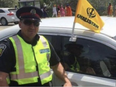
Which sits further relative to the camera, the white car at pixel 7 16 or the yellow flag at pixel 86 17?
the white car at pixel 7 16

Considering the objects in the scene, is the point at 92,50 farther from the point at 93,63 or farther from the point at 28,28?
the point at 28,28

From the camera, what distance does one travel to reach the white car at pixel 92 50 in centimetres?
229

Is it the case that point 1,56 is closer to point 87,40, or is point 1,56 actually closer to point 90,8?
point 87,40

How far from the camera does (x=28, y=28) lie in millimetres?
2090

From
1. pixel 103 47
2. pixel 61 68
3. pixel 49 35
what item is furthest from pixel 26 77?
pixel 103 47

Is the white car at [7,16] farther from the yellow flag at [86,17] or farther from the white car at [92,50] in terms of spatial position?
the yellow flag at [86,17]

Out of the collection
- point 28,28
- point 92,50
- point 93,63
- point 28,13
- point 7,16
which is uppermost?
point 28,13

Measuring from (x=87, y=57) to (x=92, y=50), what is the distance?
3.8 inches

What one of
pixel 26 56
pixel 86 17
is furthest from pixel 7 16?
pixel 26 56

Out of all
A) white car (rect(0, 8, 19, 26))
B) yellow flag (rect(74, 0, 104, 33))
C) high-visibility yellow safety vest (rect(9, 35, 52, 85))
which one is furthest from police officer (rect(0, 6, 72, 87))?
white car (rect(0, 8, 19, 26))

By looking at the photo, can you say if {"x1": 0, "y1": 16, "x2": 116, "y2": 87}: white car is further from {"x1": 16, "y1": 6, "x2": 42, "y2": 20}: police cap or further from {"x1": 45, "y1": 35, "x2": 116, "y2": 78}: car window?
{"x1": 16, "y1": 6, "x2": 42, "y2": 20}: police cap

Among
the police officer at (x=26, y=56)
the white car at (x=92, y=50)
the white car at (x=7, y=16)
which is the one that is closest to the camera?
the police officer at (x=26, y=56)

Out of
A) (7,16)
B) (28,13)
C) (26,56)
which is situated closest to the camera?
(26,56)

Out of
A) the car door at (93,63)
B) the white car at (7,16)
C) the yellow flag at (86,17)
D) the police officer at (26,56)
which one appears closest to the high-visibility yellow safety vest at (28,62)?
the police officer at (26,56)
